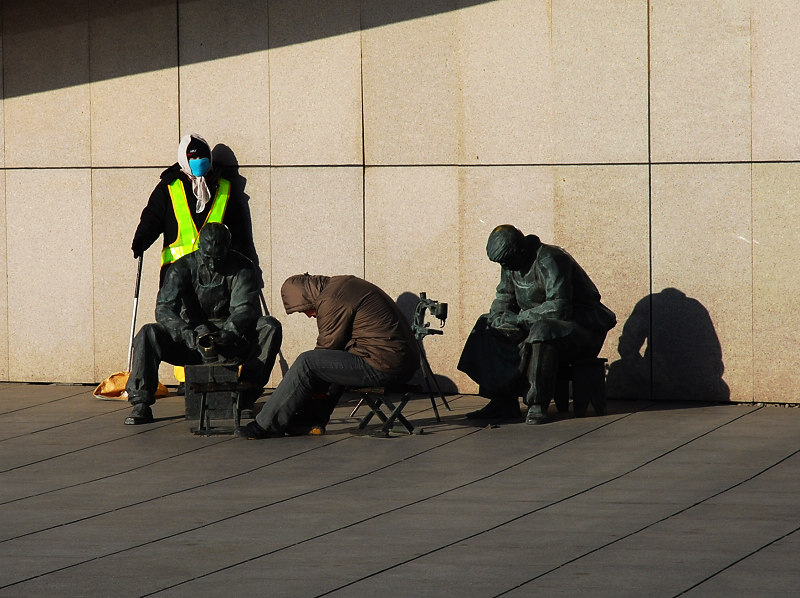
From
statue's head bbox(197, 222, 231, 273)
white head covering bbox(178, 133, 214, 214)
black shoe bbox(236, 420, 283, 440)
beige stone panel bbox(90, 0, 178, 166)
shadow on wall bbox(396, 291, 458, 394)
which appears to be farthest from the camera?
beige stone panel bbox(90, 0, 178, 166)

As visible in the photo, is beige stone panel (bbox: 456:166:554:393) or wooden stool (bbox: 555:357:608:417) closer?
wooden stool (bbox: 555:357:608:417)

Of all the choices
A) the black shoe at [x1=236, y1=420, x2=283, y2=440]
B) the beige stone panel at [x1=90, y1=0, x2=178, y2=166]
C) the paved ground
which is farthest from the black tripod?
the beige stone panel at [x1=90, y1=0, x2=178, y2=166]

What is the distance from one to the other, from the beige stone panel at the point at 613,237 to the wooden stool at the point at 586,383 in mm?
775

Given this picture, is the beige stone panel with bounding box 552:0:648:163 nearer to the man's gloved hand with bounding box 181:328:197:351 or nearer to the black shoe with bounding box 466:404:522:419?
the black shoe with bounding box 466:404:522:419

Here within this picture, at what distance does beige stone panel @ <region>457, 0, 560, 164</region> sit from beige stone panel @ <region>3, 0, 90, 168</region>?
3435mm

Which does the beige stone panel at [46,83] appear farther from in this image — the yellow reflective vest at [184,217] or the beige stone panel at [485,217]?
the beige stone panel at [485,217]

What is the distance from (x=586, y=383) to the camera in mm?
10039

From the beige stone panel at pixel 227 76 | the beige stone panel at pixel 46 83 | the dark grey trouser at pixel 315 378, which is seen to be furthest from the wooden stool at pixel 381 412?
the beige stone panel at pixel 46 83

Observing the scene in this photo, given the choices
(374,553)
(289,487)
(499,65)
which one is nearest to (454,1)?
(499,65)

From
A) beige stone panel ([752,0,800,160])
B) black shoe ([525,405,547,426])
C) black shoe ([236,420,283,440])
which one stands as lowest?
black shoe ([236,420,283,440])

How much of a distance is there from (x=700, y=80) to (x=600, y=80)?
76cm

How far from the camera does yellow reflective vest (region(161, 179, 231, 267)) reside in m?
11.5

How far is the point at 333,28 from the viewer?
37.7ft

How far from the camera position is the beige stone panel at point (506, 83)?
10.9 metres
